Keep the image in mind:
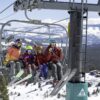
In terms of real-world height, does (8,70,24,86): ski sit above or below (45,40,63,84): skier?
below

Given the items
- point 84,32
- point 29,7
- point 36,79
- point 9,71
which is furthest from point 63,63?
point 29,7

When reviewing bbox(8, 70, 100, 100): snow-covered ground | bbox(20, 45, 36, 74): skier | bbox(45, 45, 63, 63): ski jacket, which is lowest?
bbox(8, 70, 100, 100): snow-covered ground

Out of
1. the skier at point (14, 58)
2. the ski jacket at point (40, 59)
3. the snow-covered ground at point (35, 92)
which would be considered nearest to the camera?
the snow-covered ground at point (35, 92)

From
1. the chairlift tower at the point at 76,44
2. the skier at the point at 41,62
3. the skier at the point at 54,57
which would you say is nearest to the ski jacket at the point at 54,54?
the skier at the point at 54,57

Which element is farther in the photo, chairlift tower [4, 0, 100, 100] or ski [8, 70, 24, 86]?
ski [8, 70, 24, 86]

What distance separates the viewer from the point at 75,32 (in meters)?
14.3

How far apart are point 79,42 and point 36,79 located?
7.89 metres

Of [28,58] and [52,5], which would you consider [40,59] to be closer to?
[28,58]

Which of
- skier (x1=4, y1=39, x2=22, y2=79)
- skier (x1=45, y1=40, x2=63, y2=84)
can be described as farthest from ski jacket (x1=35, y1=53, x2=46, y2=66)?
skier (x1=4, y1=39, x2=22, y2=79)

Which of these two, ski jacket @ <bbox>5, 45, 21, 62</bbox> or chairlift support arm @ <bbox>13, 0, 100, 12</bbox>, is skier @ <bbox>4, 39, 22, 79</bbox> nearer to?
ski jacket @ <bbox>5, 45, 21, 62</bbox>

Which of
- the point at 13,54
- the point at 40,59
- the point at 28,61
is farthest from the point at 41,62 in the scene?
the point at 13,54

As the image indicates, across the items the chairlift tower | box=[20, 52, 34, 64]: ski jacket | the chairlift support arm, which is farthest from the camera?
box=[20, 52, 34, 64]: ski jacket

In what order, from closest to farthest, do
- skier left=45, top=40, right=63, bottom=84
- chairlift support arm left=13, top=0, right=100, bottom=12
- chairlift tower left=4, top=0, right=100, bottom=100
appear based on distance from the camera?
chairlift support arm left=13, top=0, right=100, bottom=12, chairlift tower left=4, top=0, right=100, bottom=100, skier left=45, top=40, right=63, bottom=84

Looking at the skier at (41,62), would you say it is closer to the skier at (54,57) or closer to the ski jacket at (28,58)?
the skier at (54,57)
